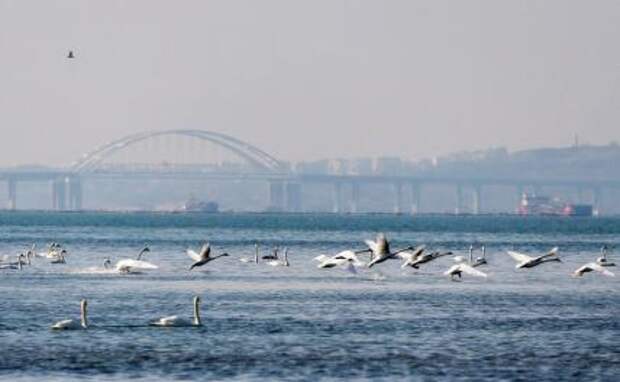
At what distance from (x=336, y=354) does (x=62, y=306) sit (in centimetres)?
1313

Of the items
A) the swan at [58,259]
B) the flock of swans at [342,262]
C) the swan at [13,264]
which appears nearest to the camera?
the flock of swans at [342,262]

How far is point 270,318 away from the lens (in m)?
43.6

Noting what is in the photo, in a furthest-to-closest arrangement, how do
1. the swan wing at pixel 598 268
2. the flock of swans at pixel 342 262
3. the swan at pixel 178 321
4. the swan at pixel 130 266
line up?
the swan at pixel 130 266, the swan wing at pixel 598 268, the flock of swans at pixel 342 262, the swan at pixel 178 321

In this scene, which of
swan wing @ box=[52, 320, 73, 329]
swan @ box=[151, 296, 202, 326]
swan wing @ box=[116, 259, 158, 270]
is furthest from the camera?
swan wing @ box=[116, 259, 158, 270]

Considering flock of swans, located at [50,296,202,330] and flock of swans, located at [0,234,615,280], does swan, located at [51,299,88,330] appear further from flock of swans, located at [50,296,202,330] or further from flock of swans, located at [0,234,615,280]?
flock of swans, located at [0,234,615,280]

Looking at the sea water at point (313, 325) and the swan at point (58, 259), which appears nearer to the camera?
the sea water at point (313, 325)

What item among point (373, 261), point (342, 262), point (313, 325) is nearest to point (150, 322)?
point (313, 325)

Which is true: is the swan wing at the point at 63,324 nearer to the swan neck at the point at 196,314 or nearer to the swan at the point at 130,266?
the swan neck at the point at 196,314

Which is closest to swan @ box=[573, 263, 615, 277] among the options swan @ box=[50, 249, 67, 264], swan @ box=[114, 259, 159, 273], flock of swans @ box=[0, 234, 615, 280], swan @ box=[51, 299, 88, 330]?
flock of swans @ box=[0, 234, 615, 280]

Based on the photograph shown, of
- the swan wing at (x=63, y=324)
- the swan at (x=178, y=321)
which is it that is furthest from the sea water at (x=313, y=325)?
the swan wing at (x=63, y=324)

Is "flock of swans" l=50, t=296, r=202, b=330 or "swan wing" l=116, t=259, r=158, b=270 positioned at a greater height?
"swan wing" l=116, t=259, r=158, b=270

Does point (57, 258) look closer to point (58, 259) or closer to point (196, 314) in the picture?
point (58, 259)

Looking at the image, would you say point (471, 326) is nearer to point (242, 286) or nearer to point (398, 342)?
point (398, 342)

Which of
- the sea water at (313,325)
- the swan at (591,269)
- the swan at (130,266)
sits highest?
the swan at (130,266)
